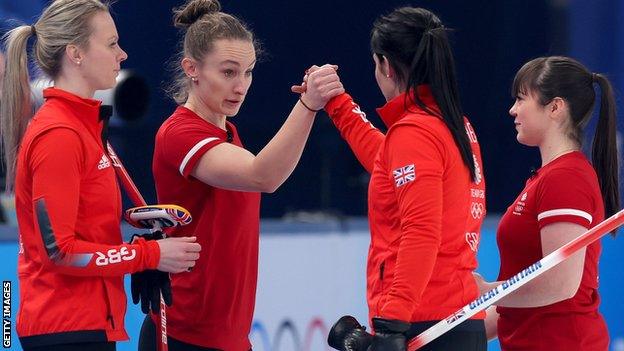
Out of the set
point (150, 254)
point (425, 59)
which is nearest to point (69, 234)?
point (150, 254)

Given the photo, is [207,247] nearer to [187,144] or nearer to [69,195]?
[187,144]

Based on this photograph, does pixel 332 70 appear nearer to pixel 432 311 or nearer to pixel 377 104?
pixel 432 311

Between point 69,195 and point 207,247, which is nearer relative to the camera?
point 69,195

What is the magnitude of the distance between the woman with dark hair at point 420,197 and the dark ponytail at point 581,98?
353 millimetres

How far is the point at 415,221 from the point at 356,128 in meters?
0.59

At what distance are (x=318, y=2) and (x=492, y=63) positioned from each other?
4.59 ft

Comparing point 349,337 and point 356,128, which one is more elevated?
point 356,128

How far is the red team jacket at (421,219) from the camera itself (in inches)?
114

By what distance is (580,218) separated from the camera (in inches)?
124

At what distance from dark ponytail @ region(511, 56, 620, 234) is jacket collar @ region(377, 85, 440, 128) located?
43cm

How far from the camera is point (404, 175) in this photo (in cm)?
293

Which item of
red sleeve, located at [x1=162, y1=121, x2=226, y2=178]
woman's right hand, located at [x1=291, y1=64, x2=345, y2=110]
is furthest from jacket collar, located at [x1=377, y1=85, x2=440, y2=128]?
red sleeve, located at [x1=162, y1=121, x2=226, y2=178]

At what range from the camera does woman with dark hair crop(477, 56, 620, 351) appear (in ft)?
10.4

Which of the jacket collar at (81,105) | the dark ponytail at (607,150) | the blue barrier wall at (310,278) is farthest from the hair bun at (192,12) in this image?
the blue barrier wall at (310,278)
